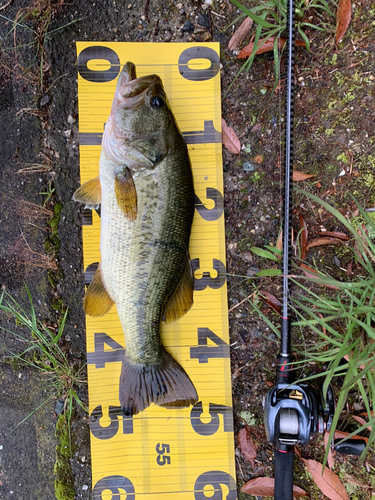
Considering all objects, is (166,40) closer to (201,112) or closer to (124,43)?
(124,43)

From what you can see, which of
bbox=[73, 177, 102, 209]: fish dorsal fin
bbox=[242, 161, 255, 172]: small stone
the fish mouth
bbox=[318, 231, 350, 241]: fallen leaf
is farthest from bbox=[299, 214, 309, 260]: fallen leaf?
bbox=[73, 177, 102, 209]: fish dorsal fin

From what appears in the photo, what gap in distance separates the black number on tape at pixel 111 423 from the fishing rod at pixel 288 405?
1059 millimetres

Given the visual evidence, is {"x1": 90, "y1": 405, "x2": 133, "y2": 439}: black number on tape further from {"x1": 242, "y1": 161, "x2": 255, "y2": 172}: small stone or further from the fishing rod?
{"x1": 242, "y1": 161, "x2": 255, "y2": 172}: small stone

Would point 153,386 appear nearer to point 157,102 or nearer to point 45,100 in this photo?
point 157,102

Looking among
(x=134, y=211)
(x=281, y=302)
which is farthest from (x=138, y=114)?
(x=281, y=302)

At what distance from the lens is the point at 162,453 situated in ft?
7.67

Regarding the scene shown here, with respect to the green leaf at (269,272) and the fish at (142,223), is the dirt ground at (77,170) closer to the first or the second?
the green leaf at (269,272)

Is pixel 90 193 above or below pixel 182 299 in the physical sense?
above

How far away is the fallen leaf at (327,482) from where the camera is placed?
225cm

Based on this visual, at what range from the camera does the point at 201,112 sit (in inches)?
92.4

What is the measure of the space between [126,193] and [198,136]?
2.79 feet

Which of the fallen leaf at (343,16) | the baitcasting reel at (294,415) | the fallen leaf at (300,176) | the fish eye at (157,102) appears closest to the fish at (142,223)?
the fish eye at (157,102)

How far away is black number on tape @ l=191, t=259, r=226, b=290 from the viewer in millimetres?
2393

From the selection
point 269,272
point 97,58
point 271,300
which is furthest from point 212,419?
point 97,58
